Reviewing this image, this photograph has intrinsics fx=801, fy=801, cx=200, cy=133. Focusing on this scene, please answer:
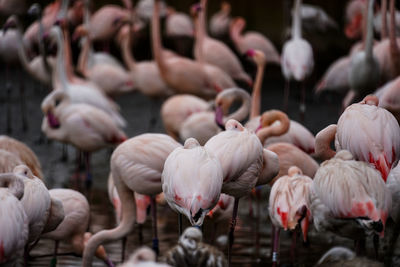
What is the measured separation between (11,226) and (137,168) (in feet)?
4.29

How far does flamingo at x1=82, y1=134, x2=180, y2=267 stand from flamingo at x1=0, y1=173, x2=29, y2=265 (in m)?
1.06

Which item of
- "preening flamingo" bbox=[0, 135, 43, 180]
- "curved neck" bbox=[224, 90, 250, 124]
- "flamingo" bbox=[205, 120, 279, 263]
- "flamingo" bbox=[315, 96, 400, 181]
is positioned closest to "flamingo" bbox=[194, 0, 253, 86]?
"curved neck" bbox=[224, 90, 250, 124]

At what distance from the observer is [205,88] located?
29.7 ft

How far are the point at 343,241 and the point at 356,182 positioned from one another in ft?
6.85

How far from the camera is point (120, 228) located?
474cm

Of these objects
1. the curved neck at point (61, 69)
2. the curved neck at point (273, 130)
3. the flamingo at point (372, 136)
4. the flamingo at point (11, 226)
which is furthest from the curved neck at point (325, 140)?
the curved neck at point (61, 69)

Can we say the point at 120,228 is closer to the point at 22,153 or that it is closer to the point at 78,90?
the point at 22,153

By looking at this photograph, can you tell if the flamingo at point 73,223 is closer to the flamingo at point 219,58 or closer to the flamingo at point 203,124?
the flamingo at point 203,124

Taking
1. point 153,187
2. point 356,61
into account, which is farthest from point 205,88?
point 153,187

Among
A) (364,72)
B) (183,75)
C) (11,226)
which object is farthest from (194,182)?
(183,75)

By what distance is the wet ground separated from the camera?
5484 mm

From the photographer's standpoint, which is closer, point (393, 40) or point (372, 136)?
point (372, 136)

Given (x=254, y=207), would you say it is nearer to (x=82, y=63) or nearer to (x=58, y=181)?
(x=58, y=181)

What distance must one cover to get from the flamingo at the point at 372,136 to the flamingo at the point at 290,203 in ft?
1.41
